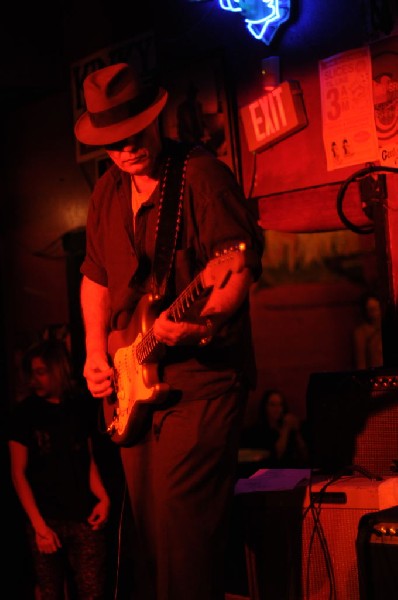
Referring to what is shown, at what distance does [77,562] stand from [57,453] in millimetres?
565

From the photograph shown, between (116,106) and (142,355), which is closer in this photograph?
(142,355)

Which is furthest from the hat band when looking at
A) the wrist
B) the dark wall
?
the dark wall

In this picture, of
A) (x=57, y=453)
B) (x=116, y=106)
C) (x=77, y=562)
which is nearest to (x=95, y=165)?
(x=57, y=453)

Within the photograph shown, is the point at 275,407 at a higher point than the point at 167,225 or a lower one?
lower

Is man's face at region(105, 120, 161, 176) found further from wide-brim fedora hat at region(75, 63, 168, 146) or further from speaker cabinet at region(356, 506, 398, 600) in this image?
speaker cabinet at region(356, 506, 398, 600)

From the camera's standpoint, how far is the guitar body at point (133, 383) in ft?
8.98

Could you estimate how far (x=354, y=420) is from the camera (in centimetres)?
343

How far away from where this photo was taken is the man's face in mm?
2846

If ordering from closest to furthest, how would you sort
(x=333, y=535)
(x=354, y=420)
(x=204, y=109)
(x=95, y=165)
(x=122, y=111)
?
(x=122, y=111)
(x=333, y=535)
(x=354, y=420)
(x=204, y=109)
(x=95, y=165)

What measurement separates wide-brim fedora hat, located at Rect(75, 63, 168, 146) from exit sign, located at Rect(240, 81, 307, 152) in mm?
1543

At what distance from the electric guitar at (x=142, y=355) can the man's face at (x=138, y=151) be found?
45 centimetres

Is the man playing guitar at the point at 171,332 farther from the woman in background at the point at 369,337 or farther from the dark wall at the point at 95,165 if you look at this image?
the woman in background at the point at 369,337

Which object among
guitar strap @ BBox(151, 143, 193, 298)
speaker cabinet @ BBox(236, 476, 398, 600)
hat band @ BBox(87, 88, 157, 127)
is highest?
hat band @ BBox(87, 88, 157, 127)

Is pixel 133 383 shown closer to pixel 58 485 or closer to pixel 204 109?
pixel 58 485
